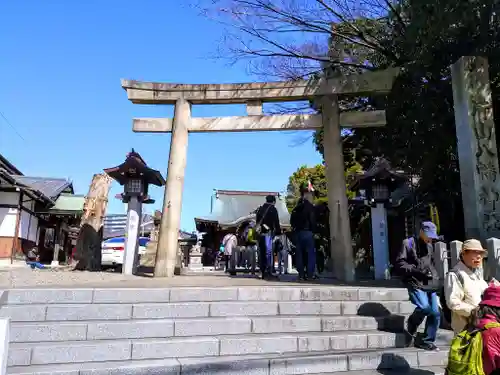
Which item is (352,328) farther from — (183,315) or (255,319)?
(183,315)

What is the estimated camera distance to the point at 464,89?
25.1ft

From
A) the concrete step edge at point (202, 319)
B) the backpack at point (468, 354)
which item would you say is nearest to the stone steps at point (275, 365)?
the concrete step edge at point (202, 319)

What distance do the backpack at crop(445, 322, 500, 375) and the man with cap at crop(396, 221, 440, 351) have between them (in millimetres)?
1656

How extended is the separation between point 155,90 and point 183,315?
6.29 meters

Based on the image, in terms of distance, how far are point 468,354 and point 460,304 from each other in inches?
34.6

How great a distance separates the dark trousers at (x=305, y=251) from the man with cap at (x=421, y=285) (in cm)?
288

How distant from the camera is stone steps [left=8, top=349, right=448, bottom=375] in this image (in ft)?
12.6

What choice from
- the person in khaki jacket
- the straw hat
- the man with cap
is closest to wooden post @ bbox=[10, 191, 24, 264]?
the man with cap

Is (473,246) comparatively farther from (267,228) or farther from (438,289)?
(267,228)

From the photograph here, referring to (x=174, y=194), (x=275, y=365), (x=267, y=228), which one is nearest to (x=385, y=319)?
(x=275, y=365)

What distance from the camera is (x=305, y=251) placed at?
813cm

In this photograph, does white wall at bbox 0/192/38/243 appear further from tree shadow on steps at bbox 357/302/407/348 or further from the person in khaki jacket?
the person in khaki jacket

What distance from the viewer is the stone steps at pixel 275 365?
3.84 metres

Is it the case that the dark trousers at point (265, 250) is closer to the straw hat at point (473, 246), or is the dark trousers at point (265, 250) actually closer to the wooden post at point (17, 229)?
the straw hat at point (473, 246)
